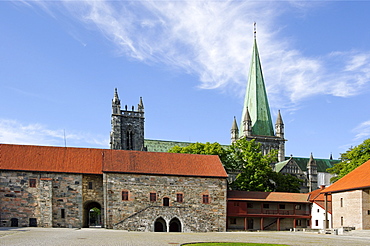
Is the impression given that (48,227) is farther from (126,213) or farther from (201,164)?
(201,164)

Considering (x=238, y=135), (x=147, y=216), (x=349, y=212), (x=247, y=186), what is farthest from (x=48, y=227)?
(x=238, y=135)

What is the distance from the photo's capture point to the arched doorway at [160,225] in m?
49.6

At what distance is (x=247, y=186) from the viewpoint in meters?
60.2

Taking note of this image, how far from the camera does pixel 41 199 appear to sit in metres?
47.2

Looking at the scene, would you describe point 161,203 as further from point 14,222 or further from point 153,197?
point 14,222

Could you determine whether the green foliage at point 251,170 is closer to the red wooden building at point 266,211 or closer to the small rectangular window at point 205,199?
the red wooden building at point 266,211

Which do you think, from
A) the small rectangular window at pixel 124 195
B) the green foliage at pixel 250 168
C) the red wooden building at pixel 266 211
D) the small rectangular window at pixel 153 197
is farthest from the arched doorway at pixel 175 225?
the green foliage at pixel 250 168

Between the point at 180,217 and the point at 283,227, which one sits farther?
the point at 283,227

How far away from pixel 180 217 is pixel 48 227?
1391 cm

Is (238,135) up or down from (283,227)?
up

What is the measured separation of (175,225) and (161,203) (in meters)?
3.28

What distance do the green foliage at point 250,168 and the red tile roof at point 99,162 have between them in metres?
8.03

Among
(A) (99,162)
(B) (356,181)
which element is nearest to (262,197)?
(B) (356,181)

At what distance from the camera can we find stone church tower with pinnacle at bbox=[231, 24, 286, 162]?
99.2 meters
